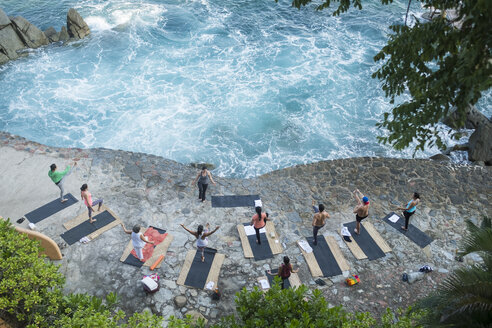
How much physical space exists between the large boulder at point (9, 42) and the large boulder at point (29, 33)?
472 mm

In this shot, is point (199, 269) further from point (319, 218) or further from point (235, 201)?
point (319, 218)

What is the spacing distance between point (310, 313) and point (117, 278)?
5.95 metres

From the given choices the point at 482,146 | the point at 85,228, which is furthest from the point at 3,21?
the point at 482,146

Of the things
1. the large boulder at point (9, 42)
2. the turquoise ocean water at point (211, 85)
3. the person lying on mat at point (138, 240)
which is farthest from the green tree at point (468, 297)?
the large boulder at point (9, 42)

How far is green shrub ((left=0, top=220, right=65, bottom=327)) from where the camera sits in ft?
23.7

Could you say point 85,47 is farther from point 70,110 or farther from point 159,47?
point 70,110

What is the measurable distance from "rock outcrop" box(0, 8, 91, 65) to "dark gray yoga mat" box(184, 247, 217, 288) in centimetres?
2657

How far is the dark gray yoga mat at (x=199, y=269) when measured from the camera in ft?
34.2

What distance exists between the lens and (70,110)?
24.4m

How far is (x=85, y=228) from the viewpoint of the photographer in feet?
38.8

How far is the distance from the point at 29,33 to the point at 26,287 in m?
29.2

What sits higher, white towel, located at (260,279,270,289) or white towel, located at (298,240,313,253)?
white towel, located at (260,279,270,289)

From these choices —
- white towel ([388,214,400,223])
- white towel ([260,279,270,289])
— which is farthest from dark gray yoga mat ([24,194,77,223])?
white towel ([388,214,400,223])

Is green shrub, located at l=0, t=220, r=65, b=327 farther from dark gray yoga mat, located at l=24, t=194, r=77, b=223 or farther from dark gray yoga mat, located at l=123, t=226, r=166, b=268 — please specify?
dark gray yoga mat, located at l=24, t=194, r=77, b=223
